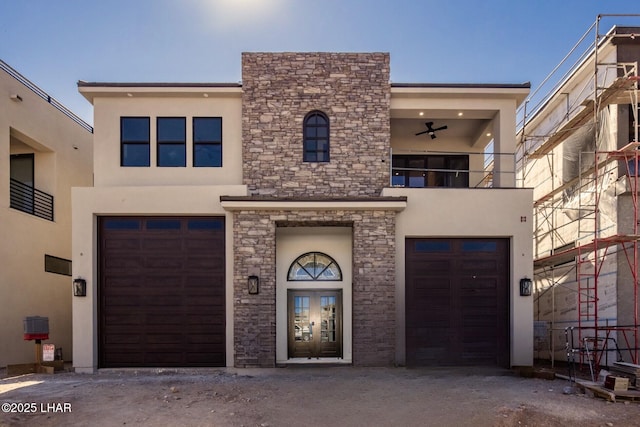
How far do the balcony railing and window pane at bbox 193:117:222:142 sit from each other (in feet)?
21.4

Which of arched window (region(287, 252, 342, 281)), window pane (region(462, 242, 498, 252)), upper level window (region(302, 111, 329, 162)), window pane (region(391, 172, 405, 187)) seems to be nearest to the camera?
window pane (region(462, 242, 498, 252))

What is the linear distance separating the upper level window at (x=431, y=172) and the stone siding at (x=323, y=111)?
358 centimetres

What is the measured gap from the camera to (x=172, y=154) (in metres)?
11.5

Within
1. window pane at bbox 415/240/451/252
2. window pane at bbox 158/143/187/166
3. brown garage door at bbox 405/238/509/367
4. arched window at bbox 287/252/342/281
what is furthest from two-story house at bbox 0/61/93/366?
window pane at bbox 415/240/451/252

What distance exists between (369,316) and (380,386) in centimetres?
211

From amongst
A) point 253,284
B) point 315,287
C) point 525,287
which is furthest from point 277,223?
point 525,287

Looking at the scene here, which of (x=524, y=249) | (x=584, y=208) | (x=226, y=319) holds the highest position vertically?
(x=584, y=208)

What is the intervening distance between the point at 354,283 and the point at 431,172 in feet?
19.0

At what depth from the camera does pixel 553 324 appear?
12766mm

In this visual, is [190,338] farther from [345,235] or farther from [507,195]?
[507,195]

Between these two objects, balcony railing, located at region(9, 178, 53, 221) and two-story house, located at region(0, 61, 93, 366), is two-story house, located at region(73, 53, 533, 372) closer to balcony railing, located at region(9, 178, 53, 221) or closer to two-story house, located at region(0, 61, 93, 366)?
two-story house, located at region(0, 61, 93, 366)

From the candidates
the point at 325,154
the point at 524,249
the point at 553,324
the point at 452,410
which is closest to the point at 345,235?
the point at 325,154

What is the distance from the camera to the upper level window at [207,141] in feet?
37.6

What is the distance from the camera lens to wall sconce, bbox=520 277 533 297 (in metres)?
10.9
